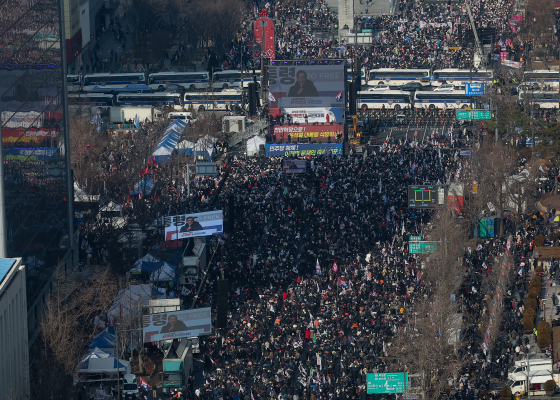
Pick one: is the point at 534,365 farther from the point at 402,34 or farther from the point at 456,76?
the point at 402,34

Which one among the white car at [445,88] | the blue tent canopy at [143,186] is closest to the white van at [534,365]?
the blue tent canopy at [143,186]

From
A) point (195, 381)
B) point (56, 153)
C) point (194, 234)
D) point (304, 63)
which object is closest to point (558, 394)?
point (195, 381)

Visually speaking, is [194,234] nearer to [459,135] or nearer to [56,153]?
[56,153]

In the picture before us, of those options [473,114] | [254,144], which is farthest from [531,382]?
[254,144]

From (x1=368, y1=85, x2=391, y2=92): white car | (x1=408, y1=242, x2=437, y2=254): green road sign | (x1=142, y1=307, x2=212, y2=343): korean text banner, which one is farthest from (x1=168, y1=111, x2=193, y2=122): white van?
(x1=142, y1=307, x2=212, y2=343): korean text banner

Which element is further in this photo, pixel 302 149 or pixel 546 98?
pixel 546 98

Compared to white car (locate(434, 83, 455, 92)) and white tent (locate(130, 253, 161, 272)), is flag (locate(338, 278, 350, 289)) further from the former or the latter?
white car (locate(434, 83, 455, 92))
